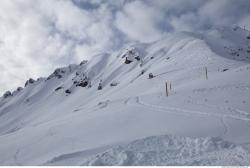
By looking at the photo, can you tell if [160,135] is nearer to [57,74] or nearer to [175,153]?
[175,153]

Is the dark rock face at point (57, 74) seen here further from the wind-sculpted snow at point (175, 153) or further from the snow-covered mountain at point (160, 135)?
the wind-sculpted snow at point (175, 153)

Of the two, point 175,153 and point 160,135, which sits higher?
point 160,135

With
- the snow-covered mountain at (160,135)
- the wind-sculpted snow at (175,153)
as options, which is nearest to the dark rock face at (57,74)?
the snow-covered mountain at (160,135)

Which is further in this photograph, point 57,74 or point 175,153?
A: point 57,74

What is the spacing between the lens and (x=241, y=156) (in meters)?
10.2

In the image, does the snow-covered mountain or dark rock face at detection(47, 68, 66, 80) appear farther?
dark rock face at detection(47, 68, 66, 80)

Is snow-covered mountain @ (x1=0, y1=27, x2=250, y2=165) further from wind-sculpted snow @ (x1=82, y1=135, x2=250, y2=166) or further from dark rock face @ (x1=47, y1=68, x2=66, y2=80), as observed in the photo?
dark rock face @ (x1=47, y1=68, x2=66, y2=80)

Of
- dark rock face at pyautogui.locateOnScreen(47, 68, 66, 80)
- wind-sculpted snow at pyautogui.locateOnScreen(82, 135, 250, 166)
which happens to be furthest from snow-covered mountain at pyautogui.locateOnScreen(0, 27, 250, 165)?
dark rock face at pyautogui.locateOnScreen(47, 68, 66, 80)

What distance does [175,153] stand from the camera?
432 inches

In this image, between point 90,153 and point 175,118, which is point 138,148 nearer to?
point 90,153

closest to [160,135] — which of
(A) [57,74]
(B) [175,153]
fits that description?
(B) [175,153]

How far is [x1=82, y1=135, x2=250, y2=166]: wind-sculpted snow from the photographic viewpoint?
398 inches

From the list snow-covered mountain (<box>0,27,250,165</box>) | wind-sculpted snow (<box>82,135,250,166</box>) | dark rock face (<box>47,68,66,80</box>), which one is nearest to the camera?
wind-sculpted snow (<box>82,135,250,166</box>)

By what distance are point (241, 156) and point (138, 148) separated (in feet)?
12.6
